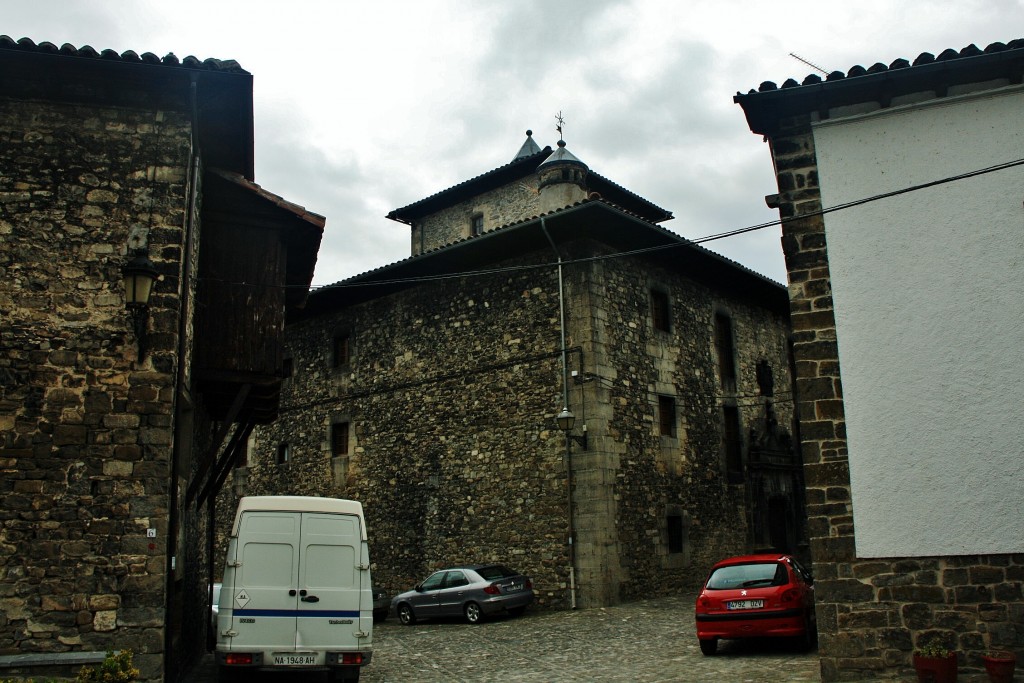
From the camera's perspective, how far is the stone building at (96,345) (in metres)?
8.08

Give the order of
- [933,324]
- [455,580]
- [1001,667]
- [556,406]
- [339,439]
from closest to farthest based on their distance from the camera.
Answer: [1001,667]
[933,324]
[455,580]
[556,406]
[339,439]

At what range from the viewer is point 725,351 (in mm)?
20656

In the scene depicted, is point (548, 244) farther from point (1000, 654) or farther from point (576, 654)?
point (1000, 654)

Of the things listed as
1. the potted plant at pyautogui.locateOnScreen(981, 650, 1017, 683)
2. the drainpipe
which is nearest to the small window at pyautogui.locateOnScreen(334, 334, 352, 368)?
the drainpipe

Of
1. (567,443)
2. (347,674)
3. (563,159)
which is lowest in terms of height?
(347,674)

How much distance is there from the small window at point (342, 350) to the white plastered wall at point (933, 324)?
1443cm

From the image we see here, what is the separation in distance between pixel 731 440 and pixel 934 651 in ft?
41.9

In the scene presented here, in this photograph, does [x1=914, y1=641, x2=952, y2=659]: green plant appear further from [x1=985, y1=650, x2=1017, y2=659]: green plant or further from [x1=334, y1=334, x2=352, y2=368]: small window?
[x1=334, y1=334, x2=352, y2=368]: small window

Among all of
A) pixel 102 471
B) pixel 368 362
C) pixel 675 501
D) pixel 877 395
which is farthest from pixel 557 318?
pixel 102 471

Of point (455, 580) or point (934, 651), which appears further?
point (455, 580)

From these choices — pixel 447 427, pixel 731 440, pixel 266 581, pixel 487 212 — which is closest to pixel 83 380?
pixel 266 581

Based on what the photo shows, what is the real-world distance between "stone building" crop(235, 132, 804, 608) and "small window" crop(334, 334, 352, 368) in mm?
41

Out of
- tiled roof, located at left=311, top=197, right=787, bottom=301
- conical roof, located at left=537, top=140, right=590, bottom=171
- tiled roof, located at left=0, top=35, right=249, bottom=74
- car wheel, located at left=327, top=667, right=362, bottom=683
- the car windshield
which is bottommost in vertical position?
car wheel, located at left=327, top=667, right=362, bottom=683

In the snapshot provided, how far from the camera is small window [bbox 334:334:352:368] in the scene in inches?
837
